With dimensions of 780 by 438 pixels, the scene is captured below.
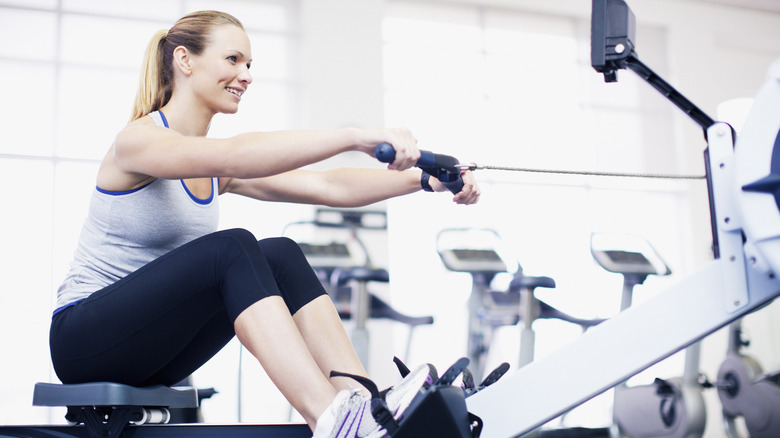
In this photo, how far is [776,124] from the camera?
3.71ft

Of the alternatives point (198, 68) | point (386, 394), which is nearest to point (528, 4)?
point (198, 68)

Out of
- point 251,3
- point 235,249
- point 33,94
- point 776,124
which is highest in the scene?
point 251,3

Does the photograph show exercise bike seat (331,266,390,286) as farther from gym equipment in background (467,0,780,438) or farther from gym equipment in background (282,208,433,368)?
gym equipment in background (467,0,780,438)

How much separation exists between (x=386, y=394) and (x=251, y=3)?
4.86m

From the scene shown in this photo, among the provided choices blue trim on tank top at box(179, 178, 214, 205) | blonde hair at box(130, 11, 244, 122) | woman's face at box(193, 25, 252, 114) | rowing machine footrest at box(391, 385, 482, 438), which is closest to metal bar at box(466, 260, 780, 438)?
rowing machine footrest at box(391, 385, 482, 438)

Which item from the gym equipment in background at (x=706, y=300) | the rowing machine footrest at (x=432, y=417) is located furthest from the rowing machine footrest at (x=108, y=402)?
the gym equipment in background at (x=706, y=300)

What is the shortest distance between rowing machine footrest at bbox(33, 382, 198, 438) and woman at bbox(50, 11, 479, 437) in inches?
2.7

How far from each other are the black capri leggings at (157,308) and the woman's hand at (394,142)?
268 mm

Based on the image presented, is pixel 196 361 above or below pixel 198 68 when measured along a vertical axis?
below

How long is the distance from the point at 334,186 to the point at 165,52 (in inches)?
18.7

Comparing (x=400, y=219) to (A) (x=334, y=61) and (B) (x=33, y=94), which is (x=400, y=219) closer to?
(A) (x=334, y=61)

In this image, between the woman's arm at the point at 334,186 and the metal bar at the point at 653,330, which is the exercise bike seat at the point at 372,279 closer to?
the woman's arm at the point at 334,186

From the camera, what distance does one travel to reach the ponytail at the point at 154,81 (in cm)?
159

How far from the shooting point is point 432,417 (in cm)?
111
